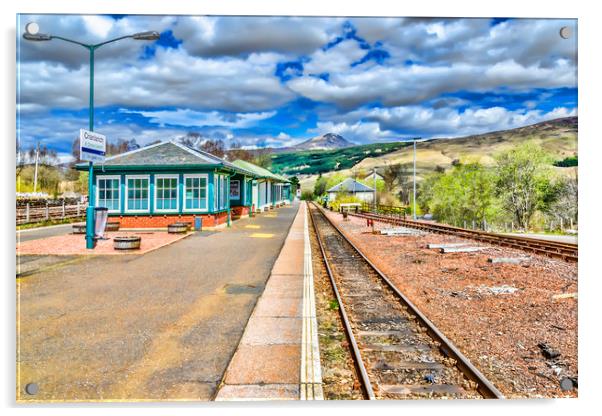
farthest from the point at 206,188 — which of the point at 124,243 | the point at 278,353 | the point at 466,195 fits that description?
the point at 278,353

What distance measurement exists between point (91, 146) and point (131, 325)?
479cm

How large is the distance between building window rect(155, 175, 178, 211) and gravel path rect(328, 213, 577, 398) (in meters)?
10.9

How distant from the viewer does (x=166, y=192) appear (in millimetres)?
21172

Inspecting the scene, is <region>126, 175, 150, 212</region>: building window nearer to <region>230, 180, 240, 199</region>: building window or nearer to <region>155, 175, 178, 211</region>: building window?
<region>155, 175, 178, 211</region>: building window

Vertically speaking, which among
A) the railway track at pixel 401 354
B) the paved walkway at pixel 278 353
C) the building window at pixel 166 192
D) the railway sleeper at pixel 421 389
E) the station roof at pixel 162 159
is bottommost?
the railway sleeper at pixel 421 389

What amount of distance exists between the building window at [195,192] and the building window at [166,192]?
0.50m

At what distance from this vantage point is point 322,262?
12711 millimetres

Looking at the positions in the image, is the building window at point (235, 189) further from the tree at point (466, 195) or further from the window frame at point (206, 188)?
the tree at point (466, 195)

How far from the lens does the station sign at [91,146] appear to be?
355 inches

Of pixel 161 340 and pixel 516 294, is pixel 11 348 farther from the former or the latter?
pixel 516 294

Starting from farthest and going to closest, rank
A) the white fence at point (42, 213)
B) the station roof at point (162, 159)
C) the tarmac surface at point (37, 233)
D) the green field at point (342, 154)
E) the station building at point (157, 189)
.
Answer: the white fence at point (42, 213), the station building at point (157, 189), the station roof at point (162, 159), the tarmac surface at point (37, 233), the green field at point (342, 154)

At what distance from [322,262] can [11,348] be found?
360 inches

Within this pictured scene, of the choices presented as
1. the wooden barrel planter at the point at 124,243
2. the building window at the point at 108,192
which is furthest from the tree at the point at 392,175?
the wooden barrel planter at the point at 124,243

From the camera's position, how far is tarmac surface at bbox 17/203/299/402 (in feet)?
14.0
